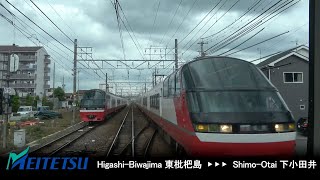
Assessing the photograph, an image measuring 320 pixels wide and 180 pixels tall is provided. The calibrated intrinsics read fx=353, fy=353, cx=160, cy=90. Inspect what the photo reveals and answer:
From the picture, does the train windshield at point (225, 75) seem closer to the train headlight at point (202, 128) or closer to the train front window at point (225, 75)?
the train front window at point (225, 75)

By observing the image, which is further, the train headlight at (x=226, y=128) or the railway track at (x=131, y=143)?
the railway track at (x=131, y=143)

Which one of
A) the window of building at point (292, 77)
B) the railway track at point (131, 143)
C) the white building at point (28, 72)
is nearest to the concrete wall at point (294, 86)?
the window of building at point (292, 77)

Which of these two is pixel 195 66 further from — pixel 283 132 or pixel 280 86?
pixel 280 86

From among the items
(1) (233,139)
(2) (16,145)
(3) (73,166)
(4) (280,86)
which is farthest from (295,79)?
(3) (73,166)

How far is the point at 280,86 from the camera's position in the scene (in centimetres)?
3100

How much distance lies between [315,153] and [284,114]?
1499 millimetres

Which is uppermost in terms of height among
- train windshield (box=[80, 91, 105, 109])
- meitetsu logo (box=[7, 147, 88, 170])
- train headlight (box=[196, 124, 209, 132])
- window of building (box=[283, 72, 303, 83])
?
window of building (box=[283, 72, 303, 83])

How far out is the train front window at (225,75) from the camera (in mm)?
8102

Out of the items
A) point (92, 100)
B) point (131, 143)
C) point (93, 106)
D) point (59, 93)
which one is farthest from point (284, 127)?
point (59, 93)

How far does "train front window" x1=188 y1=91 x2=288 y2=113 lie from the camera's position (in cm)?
754

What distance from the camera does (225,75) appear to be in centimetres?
837

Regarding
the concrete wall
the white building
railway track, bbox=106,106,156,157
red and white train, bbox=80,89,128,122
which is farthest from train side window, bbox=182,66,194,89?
the white building

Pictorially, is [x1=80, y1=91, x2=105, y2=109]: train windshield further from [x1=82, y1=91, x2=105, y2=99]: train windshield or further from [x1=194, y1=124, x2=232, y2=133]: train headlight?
[x1=194, y1=124, x2=232, y2=133]: train headlight

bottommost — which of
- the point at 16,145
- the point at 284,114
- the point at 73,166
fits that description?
the point at 16,145
